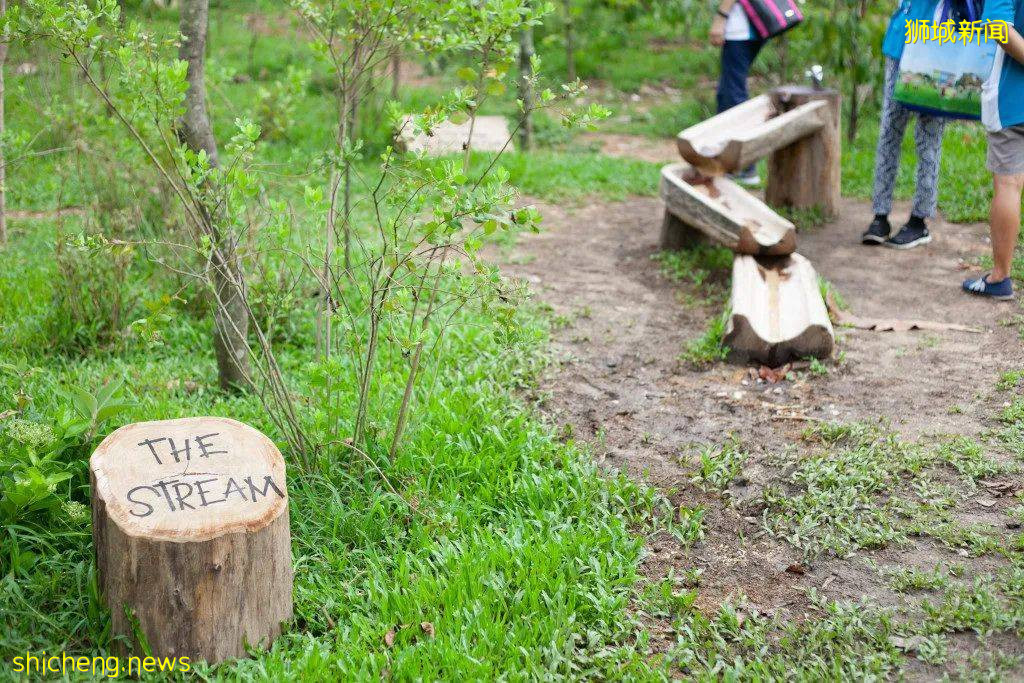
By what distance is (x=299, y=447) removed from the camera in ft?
11.4

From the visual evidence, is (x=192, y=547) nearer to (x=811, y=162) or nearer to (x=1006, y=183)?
(x=1006, y=183)

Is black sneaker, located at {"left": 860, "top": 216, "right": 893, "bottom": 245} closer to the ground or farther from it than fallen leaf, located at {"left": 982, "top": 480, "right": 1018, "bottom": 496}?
farther from it

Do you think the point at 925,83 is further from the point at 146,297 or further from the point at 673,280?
the point at 146,297

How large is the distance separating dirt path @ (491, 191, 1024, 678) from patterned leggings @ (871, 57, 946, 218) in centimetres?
31

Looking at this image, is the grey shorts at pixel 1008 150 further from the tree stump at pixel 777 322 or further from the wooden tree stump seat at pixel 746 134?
the wooden tree stump seat at pixel 746 134

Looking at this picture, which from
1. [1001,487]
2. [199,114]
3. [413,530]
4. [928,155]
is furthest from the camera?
[928,155]

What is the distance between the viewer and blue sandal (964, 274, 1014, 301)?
5090mm

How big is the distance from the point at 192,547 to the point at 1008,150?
427 cm

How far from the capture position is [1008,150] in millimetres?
4875

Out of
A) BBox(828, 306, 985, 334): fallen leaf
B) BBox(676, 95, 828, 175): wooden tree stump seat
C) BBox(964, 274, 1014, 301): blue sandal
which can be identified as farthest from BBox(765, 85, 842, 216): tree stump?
BBox(828, 306, 985, 334): fallen leaf

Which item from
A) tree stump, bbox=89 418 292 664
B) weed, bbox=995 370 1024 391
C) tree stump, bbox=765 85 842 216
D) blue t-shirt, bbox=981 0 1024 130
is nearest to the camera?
tree stump, bbox=89 418 292 664

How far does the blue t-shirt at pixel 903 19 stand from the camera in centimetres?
525

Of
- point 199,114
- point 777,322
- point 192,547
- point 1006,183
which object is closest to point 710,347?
point 777,322

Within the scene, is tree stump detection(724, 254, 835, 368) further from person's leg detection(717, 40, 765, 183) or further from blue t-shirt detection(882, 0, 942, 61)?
person's leg detection(717, 40, 765, 183)
